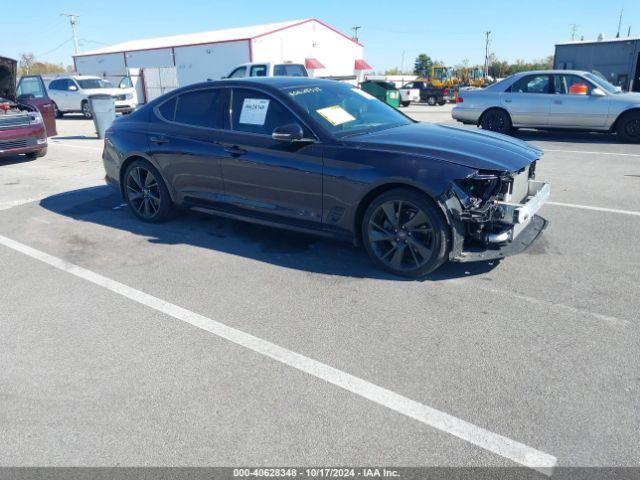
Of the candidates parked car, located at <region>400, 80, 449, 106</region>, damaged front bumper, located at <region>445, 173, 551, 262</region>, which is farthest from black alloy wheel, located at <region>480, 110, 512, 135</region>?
parked car, located at <region>400, 80, 449, 106</region>

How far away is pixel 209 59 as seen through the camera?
35000 mm

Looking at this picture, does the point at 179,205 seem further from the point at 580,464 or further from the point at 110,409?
the point at 580,464

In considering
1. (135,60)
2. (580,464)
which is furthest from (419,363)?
(135,60)

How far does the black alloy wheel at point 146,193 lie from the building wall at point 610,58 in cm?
1991

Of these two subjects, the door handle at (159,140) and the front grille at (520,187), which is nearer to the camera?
the front grille at (520,187)

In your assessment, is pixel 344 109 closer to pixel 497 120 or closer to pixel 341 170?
pixel 341 170

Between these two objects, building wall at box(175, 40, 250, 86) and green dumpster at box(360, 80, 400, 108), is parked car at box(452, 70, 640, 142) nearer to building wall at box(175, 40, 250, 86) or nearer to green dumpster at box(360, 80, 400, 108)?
green dumpster at box(360, 80, 400, 108)

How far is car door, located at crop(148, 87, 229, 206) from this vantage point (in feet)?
17.4

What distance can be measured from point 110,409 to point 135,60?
43.5 metres

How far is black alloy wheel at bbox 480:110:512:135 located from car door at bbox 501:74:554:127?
16cm

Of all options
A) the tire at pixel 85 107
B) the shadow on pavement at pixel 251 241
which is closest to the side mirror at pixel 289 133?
the shadow on pavement at pixel 251 241

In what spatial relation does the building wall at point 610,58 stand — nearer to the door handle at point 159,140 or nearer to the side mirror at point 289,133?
the door handle at point 159,140

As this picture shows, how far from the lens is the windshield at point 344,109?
4.73m

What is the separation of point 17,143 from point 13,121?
0.44m
